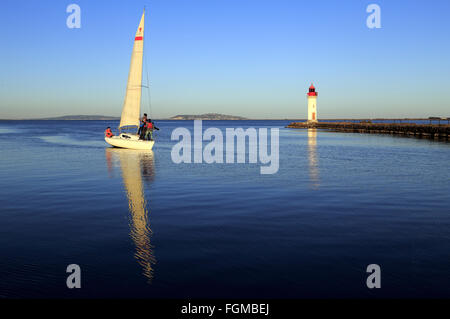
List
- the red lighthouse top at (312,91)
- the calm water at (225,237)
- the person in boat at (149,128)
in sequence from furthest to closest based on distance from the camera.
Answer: the red lighthouse top at (312,91) < the person in boat at (149,128) < the calm water at (225,237)

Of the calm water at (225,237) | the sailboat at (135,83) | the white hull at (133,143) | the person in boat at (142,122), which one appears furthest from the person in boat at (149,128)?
the calm water at (225,237)

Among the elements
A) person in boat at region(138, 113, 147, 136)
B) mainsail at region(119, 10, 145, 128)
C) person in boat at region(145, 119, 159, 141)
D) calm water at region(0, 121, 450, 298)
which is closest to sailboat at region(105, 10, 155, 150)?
mainsail at region(119, 10, 145, 128)

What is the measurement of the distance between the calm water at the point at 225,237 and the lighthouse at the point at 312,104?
9296cm

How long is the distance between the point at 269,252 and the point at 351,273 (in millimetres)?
1841

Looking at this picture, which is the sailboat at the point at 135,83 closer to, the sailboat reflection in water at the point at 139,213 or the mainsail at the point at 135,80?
the mainsail at the point at 135,80

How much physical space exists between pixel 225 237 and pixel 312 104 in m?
107

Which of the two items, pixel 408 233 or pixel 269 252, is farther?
pixel 408 233

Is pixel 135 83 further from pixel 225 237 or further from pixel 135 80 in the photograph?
pixel 225 237

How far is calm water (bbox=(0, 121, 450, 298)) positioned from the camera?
6.89m

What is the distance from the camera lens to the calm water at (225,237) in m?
6.89
